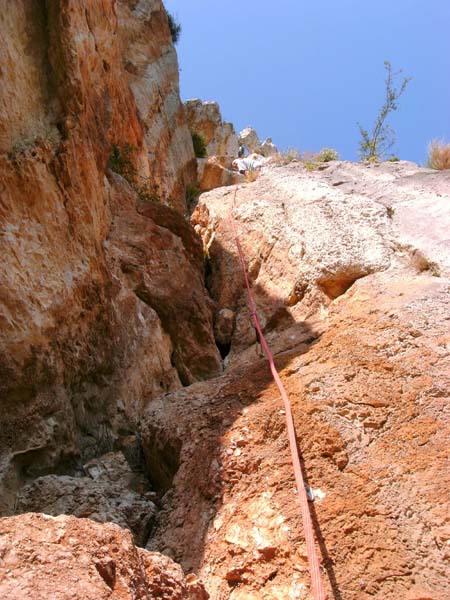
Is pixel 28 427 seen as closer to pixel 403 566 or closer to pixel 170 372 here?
pixel 170 372

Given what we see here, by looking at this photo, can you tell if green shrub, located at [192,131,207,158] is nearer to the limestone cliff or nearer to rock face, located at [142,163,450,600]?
the limestone cliff

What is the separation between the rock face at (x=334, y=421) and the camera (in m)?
3.09

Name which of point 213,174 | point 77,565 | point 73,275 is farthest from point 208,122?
point 77,565

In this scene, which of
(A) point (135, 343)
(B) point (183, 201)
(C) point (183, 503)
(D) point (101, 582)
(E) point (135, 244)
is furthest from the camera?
(B) point (183, 201)

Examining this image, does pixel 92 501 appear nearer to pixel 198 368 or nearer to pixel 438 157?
pixel 198 368

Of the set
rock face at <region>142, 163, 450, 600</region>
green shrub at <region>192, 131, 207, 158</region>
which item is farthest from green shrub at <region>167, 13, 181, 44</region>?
rock face at <region>142, 163, 450, 600</region>

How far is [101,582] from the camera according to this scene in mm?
2131

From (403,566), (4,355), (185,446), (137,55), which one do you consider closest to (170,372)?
(185,446)

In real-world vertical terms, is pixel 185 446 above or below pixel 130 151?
below

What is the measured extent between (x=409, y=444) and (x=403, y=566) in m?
0.85

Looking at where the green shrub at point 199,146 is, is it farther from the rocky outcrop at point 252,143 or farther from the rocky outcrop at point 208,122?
the rocky outcrop at point 252,143

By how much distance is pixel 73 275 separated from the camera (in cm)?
529

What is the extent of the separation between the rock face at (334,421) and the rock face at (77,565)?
78 centimetres

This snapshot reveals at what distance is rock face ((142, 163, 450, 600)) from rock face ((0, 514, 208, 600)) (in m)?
0.78
